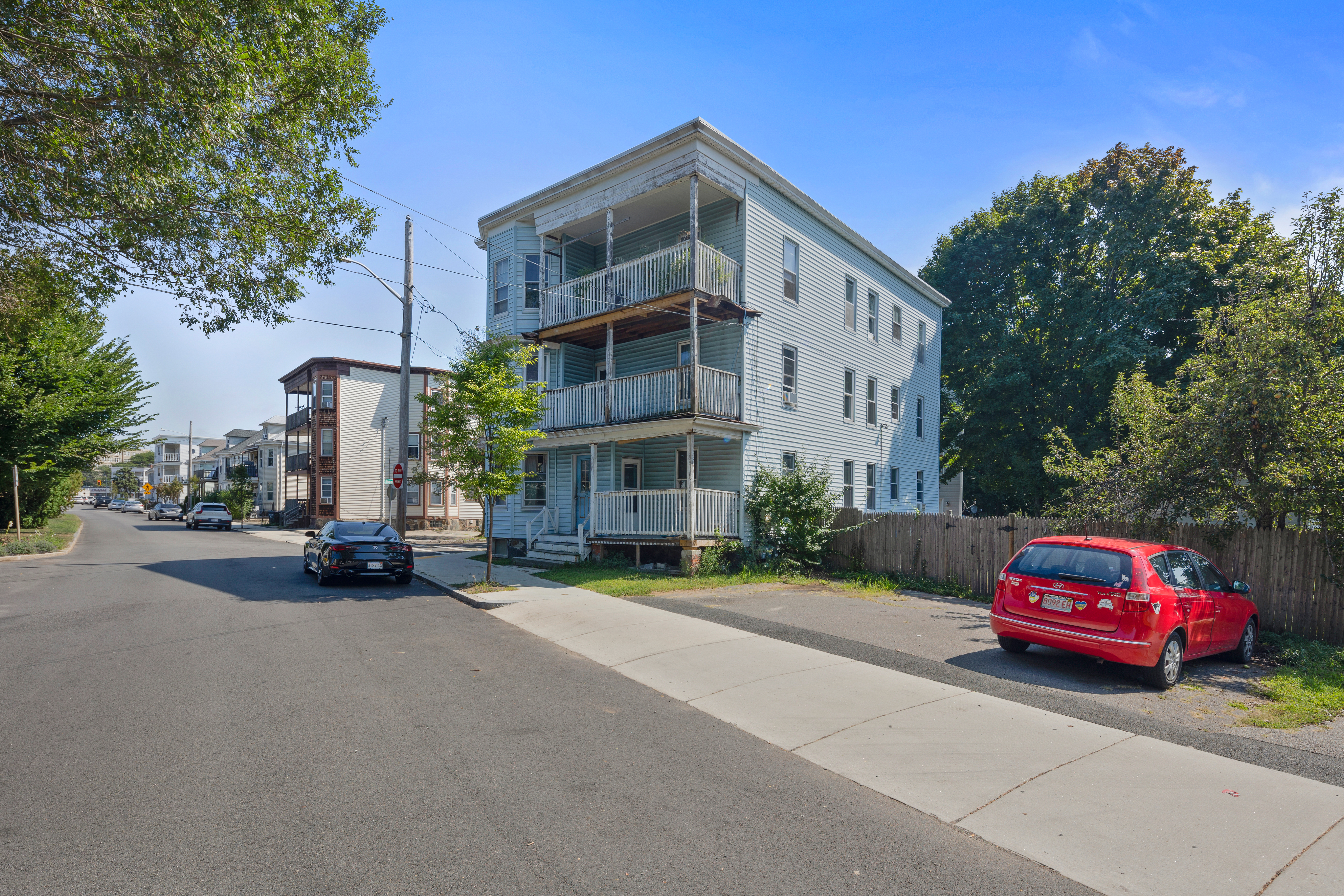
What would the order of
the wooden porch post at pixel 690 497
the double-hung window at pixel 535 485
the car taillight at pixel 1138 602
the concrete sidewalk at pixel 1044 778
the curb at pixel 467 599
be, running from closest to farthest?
1. the concrete sidewalk at pixel 1044 778
2. the car taillight at pixel 1138 602
3. the curb at pixel 467 599
4. the wooden porch post at pixel 690 497
5. the double-hung window at pixel 535 485

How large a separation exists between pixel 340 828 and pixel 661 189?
16904mm

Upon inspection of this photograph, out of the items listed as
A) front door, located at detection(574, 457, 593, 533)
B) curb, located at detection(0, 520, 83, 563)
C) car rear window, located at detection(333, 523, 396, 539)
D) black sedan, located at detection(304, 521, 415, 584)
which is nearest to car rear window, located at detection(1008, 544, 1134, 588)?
black sedan, located at detection(304, 521, 415, 584)

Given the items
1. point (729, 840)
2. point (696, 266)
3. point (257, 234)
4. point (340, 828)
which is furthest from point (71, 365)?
point (729, 840)

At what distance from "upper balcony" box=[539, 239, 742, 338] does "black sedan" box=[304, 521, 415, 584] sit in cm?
762

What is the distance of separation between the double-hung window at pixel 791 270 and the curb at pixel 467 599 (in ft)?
40.2

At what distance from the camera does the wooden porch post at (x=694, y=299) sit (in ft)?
54.9

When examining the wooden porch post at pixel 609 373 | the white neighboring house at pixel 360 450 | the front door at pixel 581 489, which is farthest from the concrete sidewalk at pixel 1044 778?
the white neighboring house at pixel 360 450

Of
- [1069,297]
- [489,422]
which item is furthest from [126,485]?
[1069,297]

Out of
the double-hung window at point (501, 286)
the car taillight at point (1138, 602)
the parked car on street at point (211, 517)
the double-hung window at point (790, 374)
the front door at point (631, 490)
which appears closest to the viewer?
the car taillight at point (1138, 602)

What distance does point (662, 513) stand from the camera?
17172 millimetres

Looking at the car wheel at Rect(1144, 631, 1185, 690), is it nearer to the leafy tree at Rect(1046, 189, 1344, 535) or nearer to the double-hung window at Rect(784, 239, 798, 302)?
the leafy tree at Rect(1046, 189, 1344, 535)

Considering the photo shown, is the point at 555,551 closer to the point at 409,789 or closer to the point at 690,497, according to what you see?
the point at 690,497

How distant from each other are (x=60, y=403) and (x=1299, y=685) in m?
32.8

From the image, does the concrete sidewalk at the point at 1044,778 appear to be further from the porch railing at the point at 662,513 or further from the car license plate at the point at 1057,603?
the porch railing at the point at 662,513
